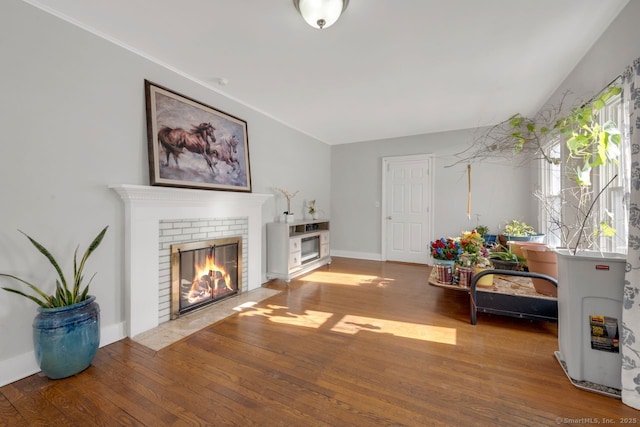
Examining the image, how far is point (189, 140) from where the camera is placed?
2.69 m

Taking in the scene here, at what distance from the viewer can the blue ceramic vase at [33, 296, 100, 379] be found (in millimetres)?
1620

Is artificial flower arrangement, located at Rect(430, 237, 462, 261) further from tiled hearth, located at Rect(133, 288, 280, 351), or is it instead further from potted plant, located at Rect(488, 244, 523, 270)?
tiled hearth, located at Rect(133, 288, 280, 351)

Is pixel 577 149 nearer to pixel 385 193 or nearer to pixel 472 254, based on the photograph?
pixel 472 254

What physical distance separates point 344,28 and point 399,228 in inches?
152

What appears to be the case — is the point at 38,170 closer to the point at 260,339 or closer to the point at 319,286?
the point at 260,339

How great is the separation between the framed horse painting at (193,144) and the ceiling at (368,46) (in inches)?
13.0

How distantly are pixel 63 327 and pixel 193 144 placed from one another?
1.82 meters

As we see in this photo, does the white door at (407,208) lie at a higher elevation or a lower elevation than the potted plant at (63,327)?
higher

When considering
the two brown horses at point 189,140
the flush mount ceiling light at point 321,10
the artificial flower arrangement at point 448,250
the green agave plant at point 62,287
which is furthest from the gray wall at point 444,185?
the green agave plant at point 62,287

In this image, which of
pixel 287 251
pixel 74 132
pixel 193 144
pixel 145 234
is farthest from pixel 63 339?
pixel 287 251

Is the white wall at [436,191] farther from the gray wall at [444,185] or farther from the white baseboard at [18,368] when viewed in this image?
the white baseboard at [18,368]

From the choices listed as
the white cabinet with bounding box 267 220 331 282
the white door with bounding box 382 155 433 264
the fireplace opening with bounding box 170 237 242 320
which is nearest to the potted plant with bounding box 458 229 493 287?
the white door with bounding box 382 155 433 264

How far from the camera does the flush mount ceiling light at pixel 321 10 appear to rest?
1.64 meters

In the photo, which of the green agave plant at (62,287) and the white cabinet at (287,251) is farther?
the white cabinet at (287,251)
